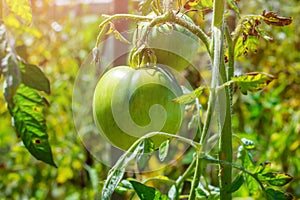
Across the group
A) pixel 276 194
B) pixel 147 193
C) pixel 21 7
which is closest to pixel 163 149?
pixel 147 193

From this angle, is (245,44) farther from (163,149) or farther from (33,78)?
(33,78)

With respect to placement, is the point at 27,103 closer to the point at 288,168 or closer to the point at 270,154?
the point at 270,154

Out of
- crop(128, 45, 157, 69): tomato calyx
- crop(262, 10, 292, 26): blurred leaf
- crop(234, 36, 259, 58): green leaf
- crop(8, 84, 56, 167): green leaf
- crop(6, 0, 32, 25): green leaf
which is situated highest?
crop(6, 0, 32, 25): green leaf

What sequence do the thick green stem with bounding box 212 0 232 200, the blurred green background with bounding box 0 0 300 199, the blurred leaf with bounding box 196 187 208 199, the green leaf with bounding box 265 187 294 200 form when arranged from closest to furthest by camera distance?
1. the thick green stem with bounding box 212 0 232 200
2. the green leaf with bounding box 265 187 294 200
3. the blurred leaf with bounding box 196 187 208 199
4. the blurred green background with bounding box 0 0 300 199

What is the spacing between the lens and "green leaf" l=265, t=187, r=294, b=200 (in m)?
0.85

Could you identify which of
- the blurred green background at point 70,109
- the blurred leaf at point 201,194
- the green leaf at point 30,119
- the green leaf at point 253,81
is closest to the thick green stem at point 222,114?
the green leaf at point 253,81

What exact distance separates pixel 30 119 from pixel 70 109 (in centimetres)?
213

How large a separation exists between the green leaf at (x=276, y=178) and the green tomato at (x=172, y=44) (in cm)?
23

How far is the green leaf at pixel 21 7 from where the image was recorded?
81cm

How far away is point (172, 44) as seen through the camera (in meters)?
0.93

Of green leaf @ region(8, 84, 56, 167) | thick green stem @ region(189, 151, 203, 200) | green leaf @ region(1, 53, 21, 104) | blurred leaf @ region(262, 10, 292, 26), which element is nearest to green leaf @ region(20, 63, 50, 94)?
green leaf @ region(8, 84, 56, 167)

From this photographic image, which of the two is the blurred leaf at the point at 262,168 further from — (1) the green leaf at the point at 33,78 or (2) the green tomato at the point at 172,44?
(1) the green leaf at the point at 33,78

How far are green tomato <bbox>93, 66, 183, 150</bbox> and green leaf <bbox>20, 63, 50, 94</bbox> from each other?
4.9 inches

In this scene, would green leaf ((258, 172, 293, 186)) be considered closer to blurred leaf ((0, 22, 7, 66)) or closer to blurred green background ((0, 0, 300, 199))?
blurred leaf ((0, 22, 7, 66))
